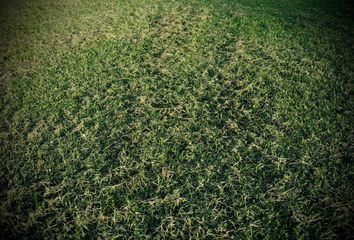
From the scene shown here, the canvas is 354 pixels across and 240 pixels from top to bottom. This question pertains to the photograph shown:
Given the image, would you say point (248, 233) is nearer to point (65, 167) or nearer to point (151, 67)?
point (65, 167)

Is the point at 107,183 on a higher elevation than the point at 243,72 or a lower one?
lower

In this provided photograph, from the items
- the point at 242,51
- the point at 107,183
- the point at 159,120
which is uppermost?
the point at 242,51

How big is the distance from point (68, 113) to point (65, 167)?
693 millimetres

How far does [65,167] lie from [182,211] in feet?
3.63

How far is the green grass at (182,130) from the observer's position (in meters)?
1.80

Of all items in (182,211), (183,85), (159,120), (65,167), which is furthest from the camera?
(183,85)

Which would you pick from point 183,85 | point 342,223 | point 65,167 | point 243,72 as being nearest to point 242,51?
point 243,72

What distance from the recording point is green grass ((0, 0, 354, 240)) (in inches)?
70.7

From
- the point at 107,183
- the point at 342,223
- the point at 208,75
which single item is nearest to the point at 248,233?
the point at 342,223

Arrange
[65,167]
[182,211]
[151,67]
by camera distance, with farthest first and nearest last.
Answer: [151,67] < [65,167] < [182,211]

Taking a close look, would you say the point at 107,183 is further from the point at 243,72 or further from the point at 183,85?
the point at 243,72

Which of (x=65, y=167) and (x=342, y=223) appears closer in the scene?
(x=342, y=223)

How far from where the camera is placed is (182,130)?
2.34 metres

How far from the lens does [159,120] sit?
2438 millimetres
